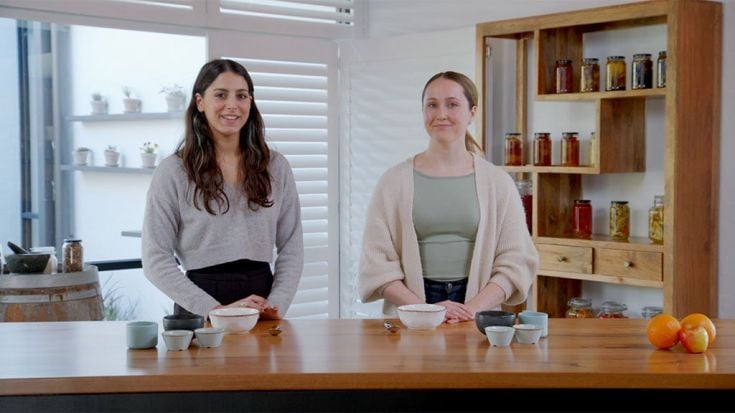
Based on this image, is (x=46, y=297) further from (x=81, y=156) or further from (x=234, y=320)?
(x=81, y=156)

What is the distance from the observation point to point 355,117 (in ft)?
18.6

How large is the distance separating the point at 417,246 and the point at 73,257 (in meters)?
1.63

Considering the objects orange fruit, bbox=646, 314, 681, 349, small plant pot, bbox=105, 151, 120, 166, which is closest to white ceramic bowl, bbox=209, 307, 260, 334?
orange fruit, bbox=646, 314, 681, 349

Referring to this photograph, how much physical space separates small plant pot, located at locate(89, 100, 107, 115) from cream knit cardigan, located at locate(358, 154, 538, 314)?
372 cm

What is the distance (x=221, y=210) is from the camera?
3.26 m

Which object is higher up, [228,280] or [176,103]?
[176,103]

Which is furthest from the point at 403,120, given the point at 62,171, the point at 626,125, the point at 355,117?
the point at 62,171

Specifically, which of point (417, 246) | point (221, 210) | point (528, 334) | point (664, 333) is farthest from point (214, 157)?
point (664, 333)

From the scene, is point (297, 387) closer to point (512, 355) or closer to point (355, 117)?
point (512, 355)

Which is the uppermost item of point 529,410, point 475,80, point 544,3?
point 544,3

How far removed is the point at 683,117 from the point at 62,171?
3.94 metres

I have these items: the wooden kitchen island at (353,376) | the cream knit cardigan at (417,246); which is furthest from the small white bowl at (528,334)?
the cream knit cardigan at (417,246)

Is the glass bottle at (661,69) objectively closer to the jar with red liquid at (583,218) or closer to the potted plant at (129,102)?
the jar with red liquid at (583,218)

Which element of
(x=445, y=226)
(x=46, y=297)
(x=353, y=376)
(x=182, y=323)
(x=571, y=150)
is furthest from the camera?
(x=571, y=150)
